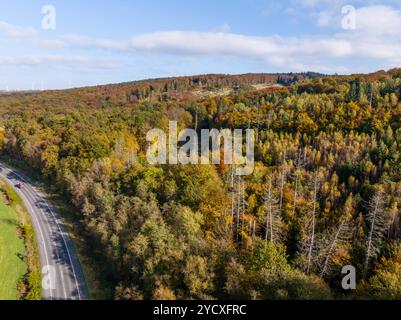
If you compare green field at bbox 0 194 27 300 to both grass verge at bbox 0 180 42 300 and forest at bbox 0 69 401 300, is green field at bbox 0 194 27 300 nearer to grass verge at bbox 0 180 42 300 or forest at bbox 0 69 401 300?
grass verge at bbox 0 180 42 300

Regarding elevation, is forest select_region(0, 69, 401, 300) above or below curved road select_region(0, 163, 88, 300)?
above

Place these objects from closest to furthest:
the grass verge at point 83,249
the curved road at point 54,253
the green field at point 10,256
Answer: the green field at point 10,256, the curved road at point 54,253, the grass verge at point 83,249

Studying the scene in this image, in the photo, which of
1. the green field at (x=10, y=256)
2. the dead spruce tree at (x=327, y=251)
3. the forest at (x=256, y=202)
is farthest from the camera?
the green field at (x=10, y=256)

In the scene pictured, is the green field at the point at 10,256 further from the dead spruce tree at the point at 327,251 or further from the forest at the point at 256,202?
the dead spruce tree at the point at 327,251

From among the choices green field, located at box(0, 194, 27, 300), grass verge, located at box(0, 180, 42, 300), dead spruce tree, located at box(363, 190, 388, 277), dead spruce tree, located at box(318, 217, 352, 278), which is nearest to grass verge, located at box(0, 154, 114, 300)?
grass verge, located at box(0, 180, 42, 300)

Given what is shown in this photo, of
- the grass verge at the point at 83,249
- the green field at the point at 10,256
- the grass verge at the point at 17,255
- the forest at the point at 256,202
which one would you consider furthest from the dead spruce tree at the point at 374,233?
the green field at the point at 10,256

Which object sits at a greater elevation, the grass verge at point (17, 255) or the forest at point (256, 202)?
the forest at point (256, 202)

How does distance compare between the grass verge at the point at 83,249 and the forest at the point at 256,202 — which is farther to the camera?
the grass verge at the point at 83,249
